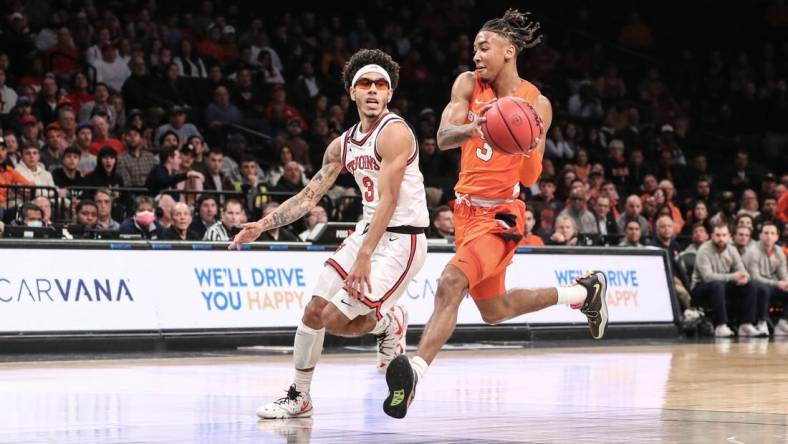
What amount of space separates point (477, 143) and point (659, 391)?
280 centimetres

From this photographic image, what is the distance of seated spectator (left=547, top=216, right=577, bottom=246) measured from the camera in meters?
18.9

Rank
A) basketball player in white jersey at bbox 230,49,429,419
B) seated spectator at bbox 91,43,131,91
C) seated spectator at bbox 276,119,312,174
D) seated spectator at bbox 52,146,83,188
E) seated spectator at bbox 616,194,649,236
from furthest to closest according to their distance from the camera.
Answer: seated spectator at bbox 91,43,131,91
seated spectator at bbox 276,119,312,174
seated spectator at bbox 616,194,649,236
seated spectator at bbox 52,146,83,188
basketball player in white jersey at bbox 230,49,429,419

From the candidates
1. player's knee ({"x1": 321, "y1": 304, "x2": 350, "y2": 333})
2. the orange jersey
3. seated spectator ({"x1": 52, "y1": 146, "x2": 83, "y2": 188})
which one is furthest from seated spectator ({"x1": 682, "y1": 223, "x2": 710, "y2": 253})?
player's knee ({"x1": 321, "y1": 304, "x2": 350, "y2": 333})

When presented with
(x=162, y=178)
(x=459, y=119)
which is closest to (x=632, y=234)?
(x=162, y=178)

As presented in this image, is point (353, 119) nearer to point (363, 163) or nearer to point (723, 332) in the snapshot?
point (723, 332)

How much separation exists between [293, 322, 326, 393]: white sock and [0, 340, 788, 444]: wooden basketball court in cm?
26

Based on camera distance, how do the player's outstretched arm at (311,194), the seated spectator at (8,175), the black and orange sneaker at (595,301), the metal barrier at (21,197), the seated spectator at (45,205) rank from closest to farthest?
the player's outstretched arm at (311,194) < the black and orange sneaker at (595,301) < the seated spectator at (45,205) < the metal barrier at (21,197) < the seated spectator at (8,175)

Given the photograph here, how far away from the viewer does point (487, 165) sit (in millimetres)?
9219

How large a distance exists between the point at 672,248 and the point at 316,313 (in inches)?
492

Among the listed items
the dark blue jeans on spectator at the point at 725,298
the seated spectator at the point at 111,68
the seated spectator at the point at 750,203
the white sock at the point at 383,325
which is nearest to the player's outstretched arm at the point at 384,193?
the white sock at the point at 383,325

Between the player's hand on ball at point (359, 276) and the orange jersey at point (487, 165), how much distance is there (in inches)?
50.5

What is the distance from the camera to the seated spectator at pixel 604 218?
20.4 metres

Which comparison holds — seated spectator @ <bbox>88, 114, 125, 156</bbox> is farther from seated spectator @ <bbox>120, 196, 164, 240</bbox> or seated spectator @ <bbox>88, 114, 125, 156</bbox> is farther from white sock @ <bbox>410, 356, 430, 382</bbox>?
white sock @ <bbox>410, 356, 430, 382</bbox>

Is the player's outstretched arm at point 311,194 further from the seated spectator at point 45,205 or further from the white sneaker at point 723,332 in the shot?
the white sneaker at point 723,332
